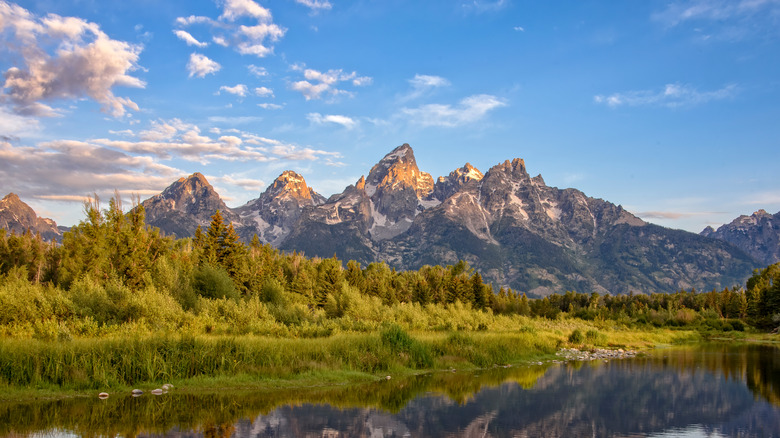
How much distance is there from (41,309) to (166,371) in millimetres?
14904

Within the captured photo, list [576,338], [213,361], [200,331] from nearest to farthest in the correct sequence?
[213,361], [200,331], [576,338]

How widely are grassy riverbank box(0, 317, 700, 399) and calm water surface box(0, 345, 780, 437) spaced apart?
1611mm

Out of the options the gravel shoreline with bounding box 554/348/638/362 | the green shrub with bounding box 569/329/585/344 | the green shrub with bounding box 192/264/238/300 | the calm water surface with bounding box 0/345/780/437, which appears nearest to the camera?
the calm water surface with bounding box 0/345/780/437

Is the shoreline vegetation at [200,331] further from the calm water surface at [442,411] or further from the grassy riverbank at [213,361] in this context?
the calm water surface at [442,411]

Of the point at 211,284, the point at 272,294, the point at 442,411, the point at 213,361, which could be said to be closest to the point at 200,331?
the point at 213,361

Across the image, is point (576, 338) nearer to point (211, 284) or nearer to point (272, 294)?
point (272, 294)

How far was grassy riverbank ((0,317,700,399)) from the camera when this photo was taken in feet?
74.3

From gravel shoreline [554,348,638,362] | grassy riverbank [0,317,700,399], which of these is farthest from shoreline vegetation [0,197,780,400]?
gravel shoreline [554,348,638,362]

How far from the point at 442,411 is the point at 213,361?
37.7 feet

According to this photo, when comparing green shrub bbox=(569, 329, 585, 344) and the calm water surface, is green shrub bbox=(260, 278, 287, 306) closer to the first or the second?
green shrub bbox=(569, 329, 585, 344)

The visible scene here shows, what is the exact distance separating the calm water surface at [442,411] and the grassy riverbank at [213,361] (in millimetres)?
1611

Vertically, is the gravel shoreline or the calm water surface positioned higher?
the calm water surface

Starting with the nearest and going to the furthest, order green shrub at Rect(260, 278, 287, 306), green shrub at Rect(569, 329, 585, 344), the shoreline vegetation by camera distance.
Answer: the shoreline vegetation < green shrub at Rect(569, 329, 585, 344) < green shrub at Rect(260, 278, 287, 306)

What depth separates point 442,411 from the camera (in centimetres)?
2208
